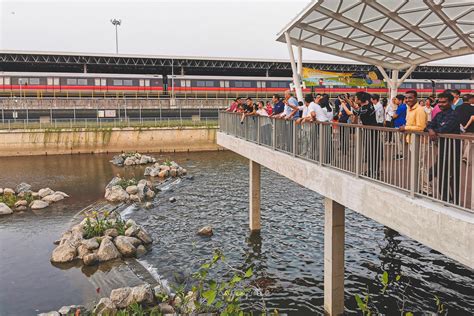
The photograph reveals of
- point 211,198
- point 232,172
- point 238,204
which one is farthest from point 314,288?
point 232,172

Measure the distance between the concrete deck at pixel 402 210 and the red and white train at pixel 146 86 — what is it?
1690 inches

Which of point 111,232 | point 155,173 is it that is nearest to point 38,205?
point 111,232

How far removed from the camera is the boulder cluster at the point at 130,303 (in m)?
10.6

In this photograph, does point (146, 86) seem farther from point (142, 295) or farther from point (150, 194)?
point (142, 295)

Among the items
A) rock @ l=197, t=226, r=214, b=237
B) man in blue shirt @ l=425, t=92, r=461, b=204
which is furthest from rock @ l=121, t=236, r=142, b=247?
man in blue shirt @ l=425, t=92, r=461, b=204

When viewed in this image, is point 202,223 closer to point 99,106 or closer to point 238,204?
point 238,204

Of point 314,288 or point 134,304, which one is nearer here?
point 134,304

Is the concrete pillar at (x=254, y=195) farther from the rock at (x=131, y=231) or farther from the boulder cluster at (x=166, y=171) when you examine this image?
the boulder cluster at (x=166, y=171)

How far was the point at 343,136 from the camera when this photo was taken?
30.2 feet

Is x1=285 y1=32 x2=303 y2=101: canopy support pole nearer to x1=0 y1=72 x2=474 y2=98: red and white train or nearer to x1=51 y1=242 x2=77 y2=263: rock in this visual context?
x1=51 y1=242 x2=77 y2=263: rock

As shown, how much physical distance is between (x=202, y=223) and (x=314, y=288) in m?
7.95

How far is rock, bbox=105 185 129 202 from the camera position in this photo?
24.0m

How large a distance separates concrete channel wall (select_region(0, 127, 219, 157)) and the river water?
17.5 meters

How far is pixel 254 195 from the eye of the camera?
58.0 ft
